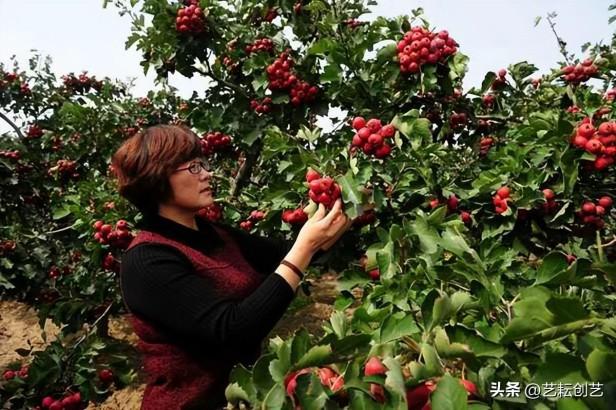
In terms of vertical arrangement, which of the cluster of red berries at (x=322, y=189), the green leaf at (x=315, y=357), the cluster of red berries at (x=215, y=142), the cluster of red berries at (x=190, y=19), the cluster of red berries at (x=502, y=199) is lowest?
the green leaf at (x=315, y=357)

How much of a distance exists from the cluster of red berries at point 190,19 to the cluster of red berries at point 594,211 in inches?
102

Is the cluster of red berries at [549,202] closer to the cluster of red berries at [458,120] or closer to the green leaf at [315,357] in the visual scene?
the cluster of red berries at [458,120]

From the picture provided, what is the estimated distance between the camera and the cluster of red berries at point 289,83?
118 inches

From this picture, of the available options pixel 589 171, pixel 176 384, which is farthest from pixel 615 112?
pixel 176 384

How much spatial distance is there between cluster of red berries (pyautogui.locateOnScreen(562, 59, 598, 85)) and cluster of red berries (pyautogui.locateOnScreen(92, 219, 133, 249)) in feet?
9.42

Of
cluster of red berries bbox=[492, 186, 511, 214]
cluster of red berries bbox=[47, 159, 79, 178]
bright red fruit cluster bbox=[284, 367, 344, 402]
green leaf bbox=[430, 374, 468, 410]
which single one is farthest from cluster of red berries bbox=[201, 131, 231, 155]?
green leaf bbox=[430, 374, 468, 410]

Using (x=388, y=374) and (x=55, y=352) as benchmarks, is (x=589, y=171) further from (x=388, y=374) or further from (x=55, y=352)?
(x=55, y=352)

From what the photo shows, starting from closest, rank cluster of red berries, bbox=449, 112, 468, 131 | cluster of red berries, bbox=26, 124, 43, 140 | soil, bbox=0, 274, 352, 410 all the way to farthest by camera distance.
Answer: cluster of red berries, bbox=449, 112, 468, 131, soil, bbox=0, 274, 352, 410, cluster of red berries, bbox=26, 124, 43, 140

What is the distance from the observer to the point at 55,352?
294 centimetres

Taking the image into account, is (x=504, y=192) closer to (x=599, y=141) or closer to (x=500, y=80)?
(x=599, y=141)

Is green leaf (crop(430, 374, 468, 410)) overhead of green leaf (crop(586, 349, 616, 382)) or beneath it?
beneath

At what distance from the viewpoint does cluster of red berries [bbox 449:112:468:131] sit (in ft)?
9.60

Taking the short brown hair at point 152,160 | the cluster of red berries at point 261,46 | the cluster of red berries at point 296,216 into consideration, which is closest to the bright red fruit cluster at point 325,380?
the cluster of red berries at point 296,216

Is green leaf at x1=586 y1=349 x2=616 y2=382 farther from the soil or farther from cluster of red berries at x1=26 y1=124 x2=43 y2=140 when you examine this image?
cluster of red berries at x1=26 y1=124 x2=43 y2=140
